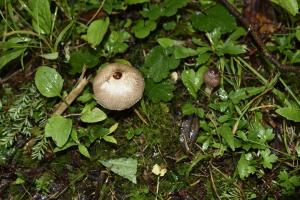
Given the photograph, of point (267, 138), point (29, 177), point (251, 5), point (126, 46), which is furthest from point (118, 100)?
point (251, 5)

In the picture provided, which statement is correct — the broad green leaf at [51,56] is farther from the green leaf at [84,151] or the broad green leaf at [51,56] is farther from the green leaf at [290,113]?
the green leaf at [290,113]

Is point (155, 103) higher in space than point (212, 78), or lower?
lower

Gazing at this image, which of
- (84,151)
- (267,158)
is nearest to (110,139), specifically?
(84,151)

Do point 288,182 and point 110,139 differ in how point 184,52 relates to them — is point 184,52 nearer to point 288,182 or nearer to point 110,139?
point 110,139

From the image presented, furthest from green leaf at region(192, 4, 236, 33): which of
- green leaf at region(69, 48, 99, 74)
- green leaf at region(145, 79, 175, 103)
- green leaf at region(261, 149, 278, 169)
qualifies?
green leaf at region(261, 149, 278, 169)

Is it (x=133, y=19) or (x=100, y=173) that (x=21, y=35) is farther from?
A: (x=100, y=173)
